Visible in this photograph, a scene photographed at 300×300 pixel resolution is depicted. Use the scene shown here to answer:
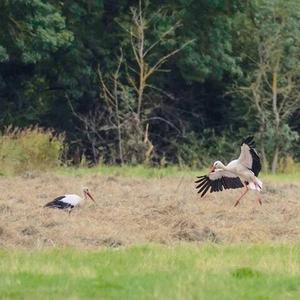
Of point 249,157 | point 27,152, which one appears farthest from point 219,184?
point 27,152

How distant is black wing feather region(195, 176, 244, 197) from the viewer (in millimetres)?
17562

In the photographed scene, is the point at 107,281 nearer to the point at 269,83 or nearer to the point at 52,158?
the point at 52,158

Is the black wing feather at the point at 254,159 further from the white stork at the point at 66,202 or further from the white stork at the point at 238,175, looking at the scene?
the white stork at the point at 66,202

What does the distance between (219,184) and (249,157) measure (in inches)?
31.0

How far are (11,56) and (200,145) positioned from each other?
7246 millimetres

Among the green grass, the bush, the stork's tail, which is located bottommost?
the bush

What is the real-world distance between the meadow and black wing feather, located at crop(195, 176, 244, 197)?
0.73 feet

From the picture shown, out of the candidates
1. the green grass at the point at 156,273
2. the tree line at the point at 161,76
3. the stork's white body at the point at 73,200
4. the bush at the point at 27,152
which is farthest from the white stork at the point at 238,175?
the tree line at the point at 161,76

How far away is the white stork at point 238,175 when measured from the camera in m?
17.3

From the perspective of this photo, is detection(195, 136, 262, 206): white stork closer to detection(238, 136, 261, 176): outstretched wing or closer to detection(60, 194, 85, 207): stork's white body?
detection(238, 136, 261, 176): outstretched wing

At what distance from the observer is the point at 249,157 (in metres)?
17.2

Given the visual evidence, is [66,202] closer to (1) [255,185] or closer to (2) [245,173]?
(2) [245,173]

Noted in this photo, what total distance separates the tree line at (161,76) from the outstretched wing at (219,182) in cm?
1432

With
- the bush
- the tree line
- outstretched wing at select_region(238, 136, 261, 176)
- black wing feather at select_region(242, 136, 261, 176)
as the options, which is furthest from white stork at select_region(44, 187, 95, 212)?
the tree line
